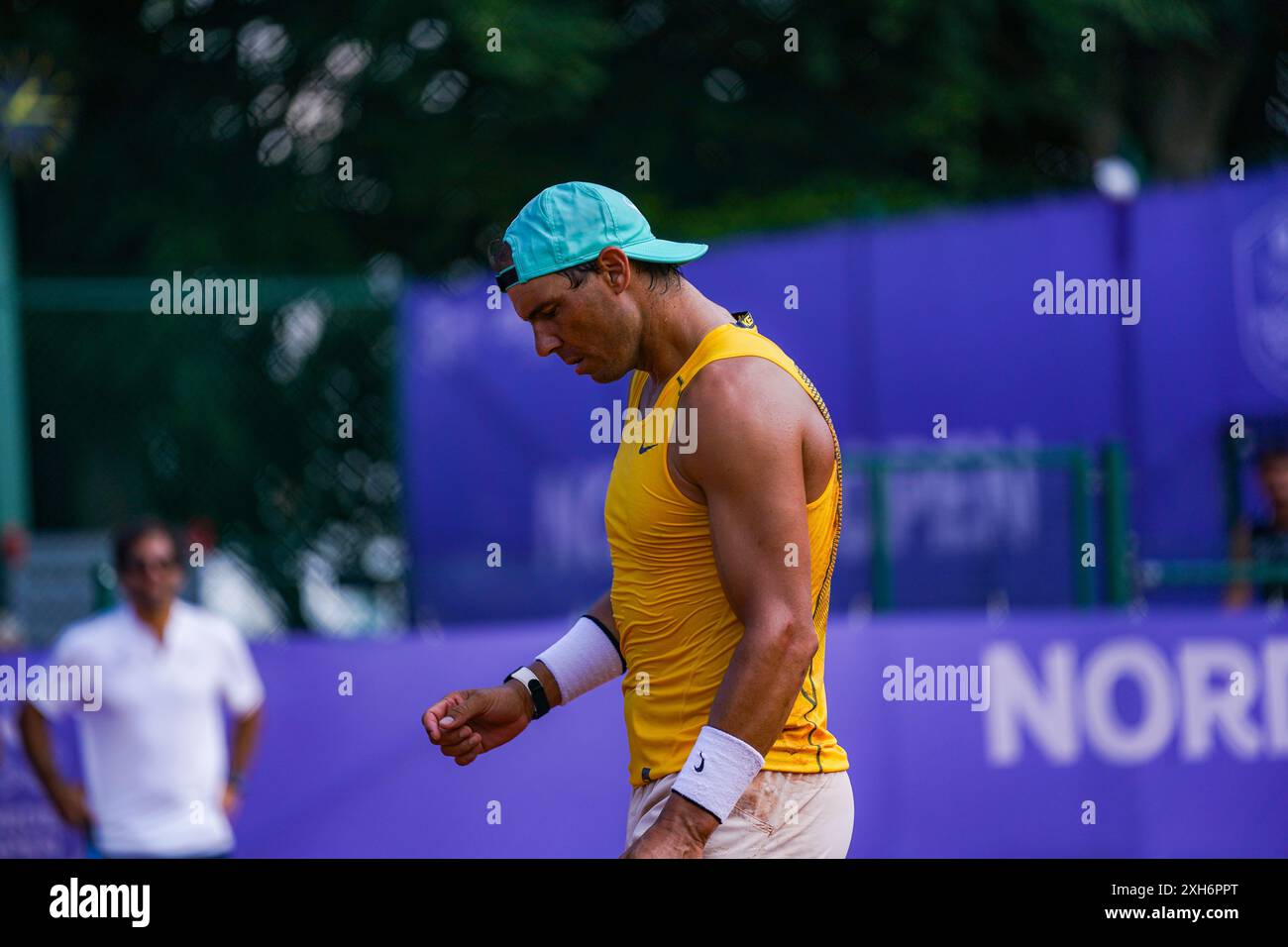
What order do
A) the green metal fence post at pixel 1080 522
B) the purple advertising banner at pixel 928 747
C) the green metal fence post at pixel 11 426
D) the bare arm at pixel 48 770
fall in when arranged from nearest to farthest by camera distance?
the bare arm at pixel 48 770 → the purple advertising banner at pixel 928 747 → the green metal fence post at pixel 1080 522 → the green metal fence post at pixel 11 426

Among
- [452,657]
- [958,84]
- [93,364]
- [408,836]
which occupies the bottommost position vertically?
[408,836]

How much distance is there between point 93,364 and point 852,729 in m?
5.37

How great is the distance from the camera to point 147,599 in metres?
7.49

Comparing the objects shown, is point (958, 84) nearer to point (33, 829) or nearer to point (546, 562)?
point (546, 562)

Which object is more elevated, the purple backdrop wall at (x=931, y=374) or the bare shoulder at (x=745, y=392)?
the purple backdrop wall at (x=931, y=374)

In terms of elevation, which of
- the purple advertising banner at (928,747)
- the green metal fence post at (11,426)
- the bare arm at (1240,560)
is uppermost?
the green metal fence post at (11,426)

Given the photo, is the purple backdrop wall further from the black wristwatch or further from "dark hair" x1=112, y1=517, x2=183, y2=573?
the black wristwatch

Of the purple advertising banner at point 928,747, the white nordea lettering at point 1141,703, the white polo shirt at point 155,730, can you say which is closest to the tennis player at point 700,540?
the white polo shirt at point 155,730

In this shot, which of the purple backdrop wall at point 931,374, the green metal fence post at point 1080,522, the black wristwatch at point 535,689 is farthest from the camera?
the purple backdrop wall at point 931,374

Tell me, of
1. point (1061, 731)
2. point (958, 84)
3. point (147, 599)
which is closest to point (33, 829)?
point (147, 599)

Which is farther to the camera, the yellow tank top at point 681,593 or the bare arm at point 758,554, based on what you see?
the yellow tank top at point 681,593

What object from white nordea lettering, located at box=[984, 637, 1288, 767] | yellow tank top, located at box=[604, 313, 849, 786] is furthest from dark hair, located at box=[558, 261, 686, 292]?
white nordea lettering, located at box=[984, 637, 1288, 767]

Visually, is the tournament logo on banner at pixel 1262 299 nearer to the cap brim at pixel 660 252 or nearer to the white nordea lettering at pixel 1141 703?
the white nordea lettering at pixel 1141 703

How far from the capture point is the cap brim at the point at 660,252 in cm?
387
